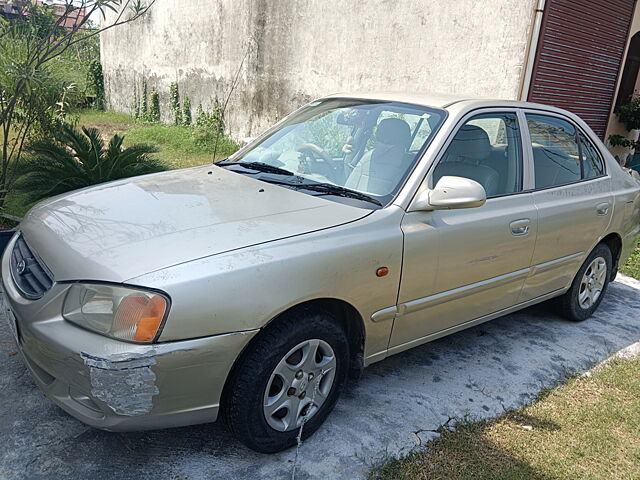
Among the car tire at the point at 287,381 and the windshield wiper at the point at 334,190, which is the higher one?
the windshield wiper at the point at 334,190

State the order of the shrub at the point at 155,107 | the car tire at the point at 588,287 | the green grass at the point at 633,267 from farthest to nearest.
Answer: the shrub at the point at 155,107, the green grass at the point at 633,267, the car tire at the point at 588,287

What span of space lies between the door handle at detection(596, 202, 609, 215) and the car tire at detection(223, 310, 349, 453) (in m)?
2.46

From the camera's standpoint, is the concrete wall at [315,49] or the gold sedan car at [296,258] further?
the concrete wall at [315,49]

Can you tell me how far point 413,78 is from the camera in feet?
26.7

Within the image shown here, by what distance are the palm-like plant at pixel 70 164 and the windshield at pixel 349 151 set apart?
6.64 ft

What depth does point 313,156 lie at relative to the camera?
3.40 metres

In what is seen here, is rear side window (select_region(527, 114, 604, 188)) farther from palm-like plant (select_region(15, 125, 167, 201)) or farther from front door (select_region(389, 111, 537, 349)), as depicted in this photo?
palm-like plant (select_region(15, 125, 167, 201))

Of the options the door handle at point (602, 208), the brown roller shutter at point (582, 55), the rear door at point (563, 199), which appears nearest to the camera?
the rear door at point (563, 199)

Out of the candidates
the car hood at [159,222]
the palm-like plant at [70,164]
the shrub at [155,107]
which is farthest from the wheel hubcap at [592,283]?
the shrub at [155,107]

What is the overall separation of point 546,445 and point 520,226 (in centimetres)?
128

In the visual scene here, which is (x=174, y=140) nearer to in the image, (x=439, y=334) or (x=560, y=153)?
(x=560, y=153)

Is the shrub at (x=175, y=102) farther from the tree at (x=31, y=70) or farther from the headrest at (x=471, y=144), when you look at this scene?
the headrest at (x=471, y=144)

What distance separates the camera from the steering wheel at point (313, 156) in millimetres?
3303

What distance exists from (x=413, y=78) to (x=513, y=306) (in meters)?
5.22
